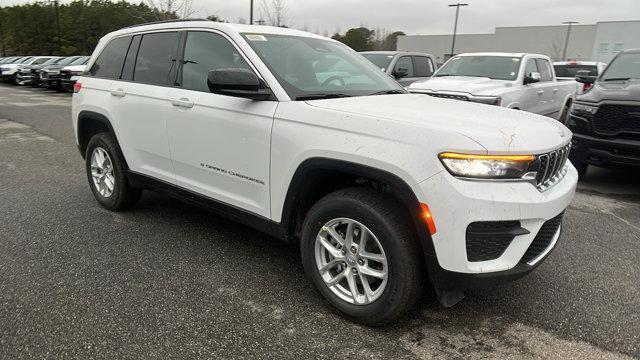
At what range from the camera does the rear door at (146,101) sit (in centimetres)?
401

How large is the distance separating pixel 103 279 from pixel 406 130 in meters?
2.36

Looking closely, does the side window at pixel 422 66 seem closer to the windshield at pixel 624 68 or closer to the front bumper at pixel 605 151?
the windshield at pixel 624 68

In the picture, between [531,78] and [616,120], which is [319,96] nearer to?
[616,120]

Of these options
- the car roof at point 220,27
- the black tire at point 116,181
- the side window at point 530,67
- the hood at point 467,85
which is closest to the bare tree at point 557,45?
the side window at point 530,67

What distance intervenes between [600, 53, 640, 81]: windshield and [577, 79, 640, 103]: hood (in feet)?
0.99

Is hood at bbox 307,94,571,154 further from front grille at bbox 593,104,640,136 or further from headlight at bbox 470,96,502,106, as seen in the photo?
headlight at bbox 470,96,502,106

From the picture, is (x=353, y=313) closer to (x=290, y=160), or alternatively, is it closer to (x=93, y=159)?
(x=290, y=160)

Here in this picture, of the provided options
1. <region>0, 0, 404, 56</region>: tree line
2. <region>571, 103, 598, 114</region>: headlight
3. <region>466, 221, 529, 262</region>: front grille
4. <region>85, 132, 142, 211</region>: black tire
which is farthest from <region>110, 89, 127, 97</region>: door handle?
<region>0, 0, 404, 56</region>: tree line

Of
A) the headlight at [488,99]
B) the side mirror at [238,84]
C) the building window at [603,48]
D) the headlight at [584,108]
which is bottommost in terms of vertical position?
the headlight at [488,99]

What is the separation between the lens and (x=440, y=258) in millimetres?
2527

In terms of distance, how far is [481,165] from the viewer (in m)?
2.44

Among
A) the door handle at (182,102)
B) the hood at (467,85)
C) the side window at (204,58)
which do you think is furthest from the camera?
the hood at (467,85)

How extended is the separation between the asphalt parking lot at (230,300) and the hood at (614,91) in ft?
5.70

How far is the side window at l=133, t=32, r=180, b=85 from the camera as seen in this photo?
13.2ft
